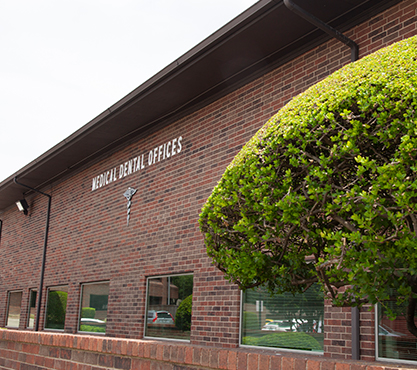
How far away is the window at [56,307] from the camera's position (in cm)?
1316

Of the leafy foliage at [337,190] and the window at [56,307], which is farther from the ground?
the leafy foliage at [337,190]

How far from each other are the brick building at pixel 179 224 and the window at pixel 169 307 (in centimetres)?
3

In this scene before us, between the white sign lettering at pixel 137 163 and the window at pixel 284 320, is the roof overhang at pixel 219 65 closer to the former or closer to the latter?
the white sign lettering at pixel 137 163

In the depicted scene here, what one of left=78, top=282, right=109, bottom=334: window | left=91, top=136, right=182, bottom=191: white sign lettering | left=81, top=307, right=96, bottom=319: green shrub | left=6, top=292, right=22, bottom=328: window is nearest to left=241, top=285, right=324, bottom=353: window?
left=91, top=136, right=182, bottom=191: white sign lettering

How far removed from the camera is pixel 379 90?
3252 millimetres

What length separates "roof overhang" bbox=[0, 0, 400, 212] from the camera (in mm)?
6802

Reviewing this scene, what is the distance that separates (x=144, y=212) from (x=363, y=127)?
25.1ft

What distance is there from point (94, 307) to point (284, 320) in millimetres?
6247

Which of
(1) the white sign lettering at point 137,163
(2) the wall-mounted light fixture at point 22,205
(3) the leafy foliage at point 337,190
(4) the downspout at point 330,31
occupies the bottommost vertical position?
(3) the leafy foliage at point 337,190

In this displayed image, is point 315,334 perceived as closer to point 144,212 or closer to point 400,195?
point 400,195

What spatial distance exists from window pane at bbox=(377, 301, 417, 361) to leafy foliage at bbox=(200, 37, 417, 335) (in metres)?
2.06

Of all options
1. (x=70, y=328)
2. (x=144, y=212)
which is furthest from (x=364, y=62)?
(x=70, y=328)

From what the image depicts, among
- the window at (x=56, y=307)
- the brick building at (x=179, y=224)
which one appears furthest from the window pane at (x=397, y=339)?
the window at (x=56, y=307)

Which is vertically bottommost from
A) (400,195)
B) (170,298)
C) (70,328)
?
(70,328)
